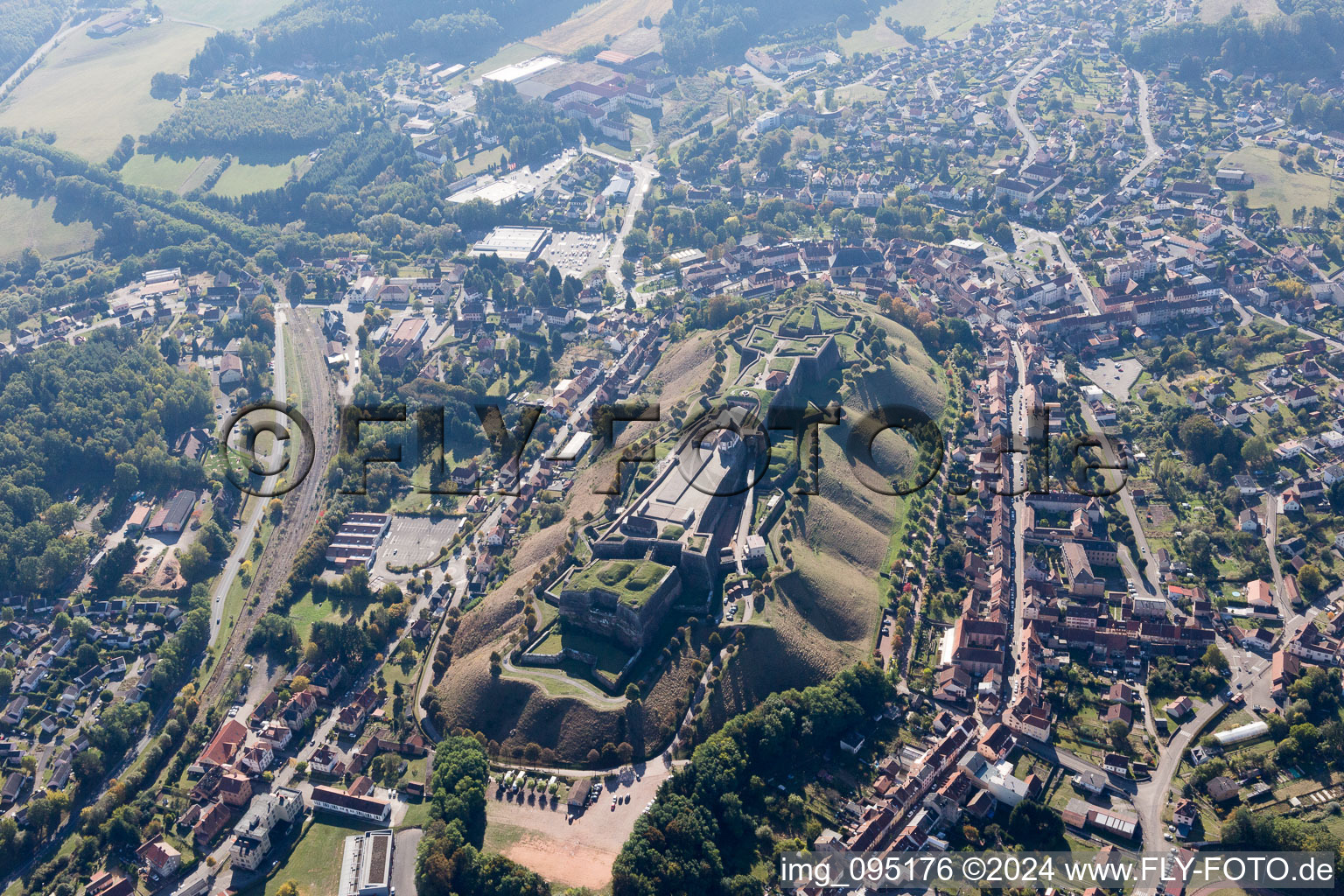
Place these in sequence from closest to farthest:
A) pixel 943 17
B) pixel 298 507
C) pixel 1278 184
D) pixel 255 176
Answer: pixel 298 507
pixel 1278 184
pixel 255 176
pixel 943 17

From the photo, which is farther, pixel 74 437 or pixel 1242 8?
pixel 1242 8

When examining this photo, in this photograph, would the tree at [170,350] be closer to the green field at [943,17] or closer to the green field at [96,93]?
the green field at [96,93]

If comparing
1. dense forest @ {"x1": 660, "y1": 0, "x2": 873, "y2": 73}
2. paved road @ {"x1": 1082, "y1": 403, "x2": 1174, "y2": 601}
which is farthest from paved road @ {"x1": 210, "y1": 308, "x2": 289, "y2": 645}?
dense forest @ {"x1": 660, "y1": 0, "x2": 873, "y2": 73}

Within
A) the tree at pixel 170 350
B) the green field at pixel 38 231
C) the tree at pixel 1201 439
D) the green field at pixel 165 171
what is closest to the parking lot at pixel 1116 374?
the tree at pixel 1201 439

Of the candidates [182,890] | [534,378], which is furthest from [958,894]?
[534,378]

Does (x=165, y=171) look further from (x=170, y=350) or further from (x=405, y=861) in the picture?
(x=405, y=861)

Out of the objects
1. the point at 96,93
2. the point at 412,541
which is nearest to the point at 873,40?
the point at 96,93

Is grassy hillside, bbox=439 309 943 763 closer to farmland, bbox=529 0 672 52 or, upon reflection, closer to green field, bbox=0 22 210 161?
farmland, bbox=529 0 672 52
